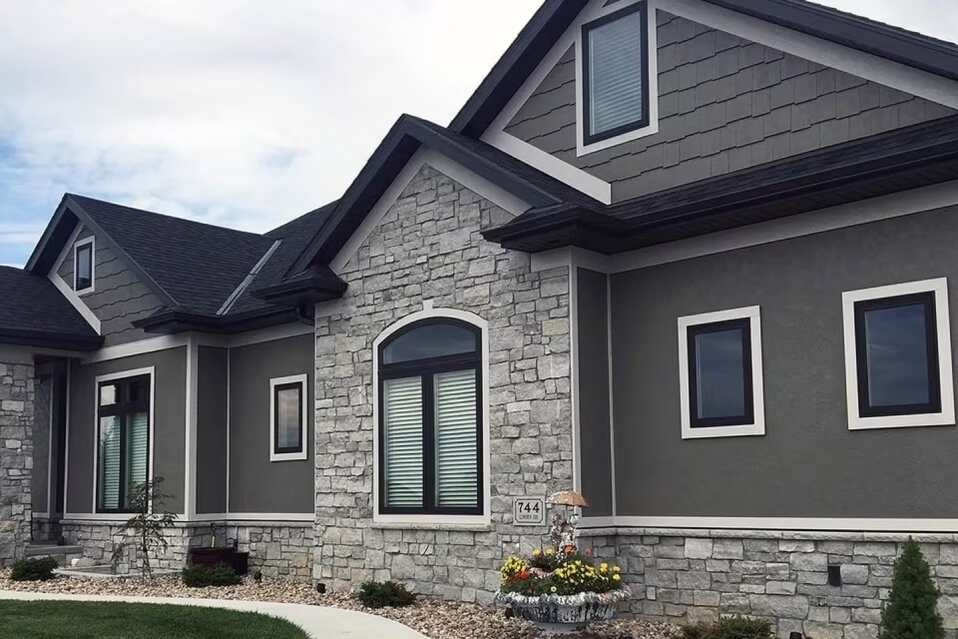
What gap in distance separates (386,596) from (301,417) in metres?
4.53

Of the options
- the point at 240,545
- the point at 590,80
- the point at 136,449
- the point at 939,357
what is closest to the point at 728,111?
the point at 590,80

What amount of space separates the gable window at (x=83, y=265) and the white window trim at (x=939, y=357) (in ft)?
46.2

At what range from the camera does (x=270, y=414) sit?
55.1 ft

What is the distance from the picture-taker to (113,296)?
19047 mm

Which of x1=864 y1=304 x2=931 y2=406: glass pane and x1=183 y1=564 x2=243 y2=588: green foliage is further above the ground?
x1=864 y1=304 x2=931 y2=406: glass pane

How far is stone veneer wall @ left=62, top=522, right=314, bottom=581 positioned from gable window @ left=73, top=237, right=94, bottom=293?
4347mm

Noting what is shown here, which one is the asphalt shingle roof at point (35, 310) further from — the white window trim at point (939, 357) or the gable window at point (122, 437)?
the white window trim at point (939, 357)

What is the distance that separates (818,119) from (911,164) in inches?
66.0

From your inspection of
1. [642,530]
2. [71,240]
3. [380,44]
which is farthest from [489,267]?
[71,240]

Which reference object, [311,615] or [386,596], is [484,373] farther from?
[311,615]

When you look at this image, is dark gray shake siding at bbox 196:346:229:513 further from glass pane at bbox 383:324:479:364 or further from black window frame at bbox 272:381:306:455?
glass pane at bbox 383:324:479:364

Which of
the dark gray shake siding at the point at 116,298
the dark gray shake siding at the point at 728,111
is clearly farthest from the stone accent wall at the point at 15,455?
the dark gray shake siding at the point at 728,111

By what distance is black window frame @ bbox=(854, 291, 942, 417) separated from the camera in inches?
373

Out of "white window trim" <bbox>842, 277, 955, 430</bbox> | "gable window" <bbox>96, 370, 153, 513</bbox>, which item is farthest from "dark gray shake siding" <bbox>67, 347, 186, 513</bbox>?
"white window trim" <bbox>842, 277, 955, 430</bbox>
